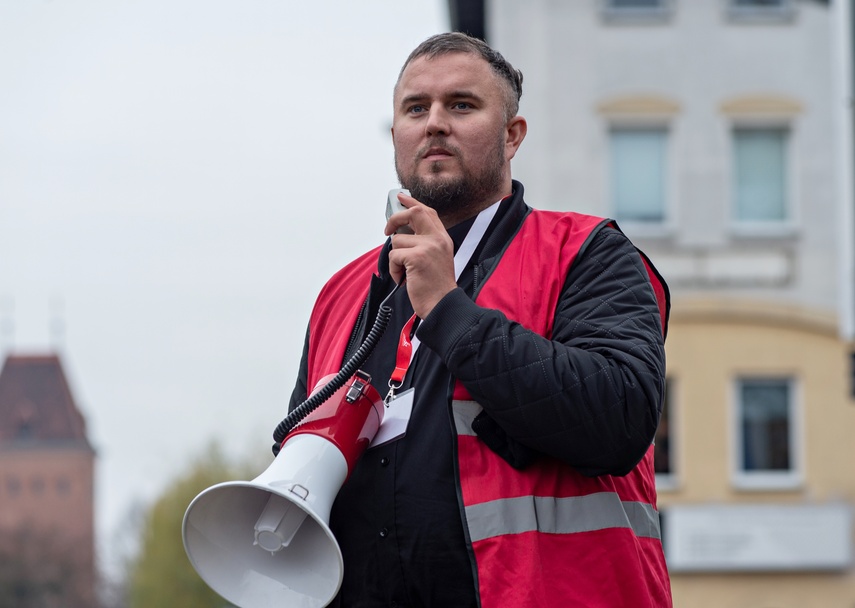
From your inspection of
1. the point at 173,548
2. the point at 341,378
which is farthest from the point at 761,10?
the point at 173,548

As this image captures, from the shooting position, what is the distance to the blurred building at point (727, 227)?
68.9ft

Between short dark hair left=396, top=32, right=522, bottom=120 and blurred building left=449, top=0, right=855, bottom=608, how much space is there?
18.0 m

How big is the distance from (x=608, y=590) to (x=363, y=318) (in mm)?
791

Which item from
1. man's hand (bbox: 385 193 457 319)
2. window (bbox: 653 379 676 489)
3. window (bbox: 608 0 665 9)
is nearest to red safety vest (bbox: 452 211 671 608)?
man's hand (bbox: 385 193 457 319)

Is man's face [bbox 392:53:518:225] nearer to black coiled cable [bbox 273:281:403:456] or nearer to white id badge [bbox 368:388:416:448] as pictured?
black coiled cable [bbox 273:281:403:456]

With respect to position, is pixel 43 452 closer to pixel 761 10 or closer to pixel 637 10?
pixel 637 10

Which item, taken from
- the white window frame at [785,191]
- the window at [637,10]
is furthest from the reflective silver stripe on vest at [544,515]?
the window at [637,10]

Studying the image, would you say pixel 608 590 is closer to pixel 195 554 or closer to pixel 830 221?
pixel 195 554

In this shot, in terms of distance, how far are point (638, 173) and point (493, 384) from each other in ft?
62.3

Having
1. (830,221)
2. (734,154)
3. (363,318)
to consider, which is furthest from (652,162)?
(363,318)

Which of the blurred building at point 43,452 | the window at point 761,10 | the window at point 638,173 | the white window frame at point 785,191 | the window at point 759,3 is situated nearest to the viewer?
the white window frame at point 785,191

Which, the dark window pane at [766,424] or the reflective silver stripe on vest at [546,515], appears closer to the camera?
the reflective silver stripe on vest at [546,515]

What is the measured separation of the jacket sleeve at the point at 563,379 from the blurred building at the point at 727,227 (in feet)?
60.7

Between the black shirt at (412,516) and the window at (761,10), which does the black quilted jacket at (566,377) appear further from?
the window at (761,10)
